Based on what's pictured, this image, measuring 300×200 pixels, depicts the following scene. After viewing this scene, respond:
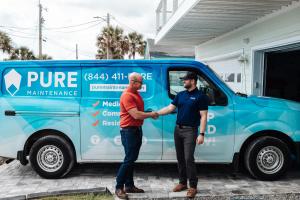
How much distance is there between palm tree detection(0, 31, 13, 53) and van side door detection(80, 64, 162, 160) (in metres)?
38.5

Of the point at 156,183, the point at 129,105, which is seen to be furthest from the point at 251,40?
the point at 129,105

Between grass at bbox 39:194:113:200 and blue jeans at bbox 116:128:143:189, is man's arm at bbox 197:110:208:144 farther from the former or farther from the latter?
grass at bbox 39:194:113:200

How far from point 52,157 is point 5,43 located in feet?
126

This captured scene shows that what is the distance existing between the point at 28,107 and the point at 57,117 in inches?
19.6

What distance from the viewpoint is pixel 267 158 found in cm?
601

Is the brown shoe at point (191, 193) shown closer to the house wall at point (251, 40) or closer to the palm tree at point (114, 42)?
the house wall at point (251, 40)

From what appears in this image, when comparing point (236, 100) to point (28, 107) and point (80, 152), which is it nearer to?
point (80, 152)

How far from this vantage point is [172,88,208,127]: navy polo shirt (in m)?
5.07

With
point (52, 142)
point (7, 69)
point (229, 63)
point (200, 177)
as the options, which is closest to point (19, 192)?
point (52, 142)

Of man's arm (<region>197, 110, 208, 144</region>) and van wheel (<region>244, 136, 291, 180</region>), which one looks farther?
van wheel (<region>244, 136, 291, 180</region>)

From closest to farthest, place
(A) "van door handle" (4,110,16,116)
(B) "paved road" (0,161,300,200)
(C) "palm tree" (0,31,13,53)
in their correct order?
(B) "paved road" (0,161,300,200) < (A) "van door handle" (4,110,16,116) < (C) "palm tree" (0,31,13,53)

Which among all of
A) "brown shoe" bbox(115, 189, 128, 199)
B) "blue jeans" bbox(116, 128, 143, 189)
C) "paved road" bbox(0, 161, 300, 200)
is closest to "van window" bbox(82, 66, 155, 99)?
"blue jeans" bbox(116, 128, 143, 189)

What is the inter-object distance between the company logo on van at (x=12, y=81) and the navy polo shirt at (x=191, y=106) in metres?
2.74

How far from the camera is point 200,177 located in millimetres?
6344
